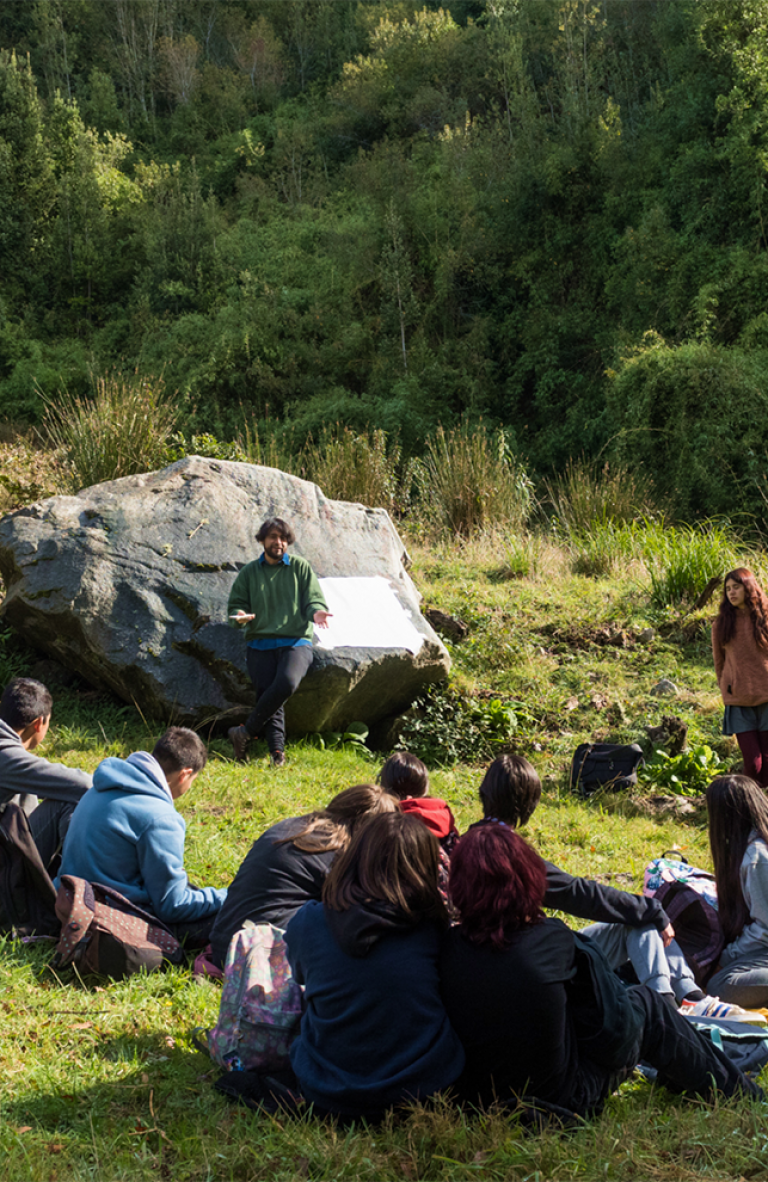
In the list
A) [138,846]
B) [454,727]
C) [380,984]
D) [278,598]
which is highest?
[380,984]

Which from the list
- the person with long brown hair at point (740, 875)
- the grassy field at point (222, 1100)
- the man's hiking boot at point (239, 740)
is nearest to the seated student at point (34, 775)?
the grassy field at point (222, 1100)

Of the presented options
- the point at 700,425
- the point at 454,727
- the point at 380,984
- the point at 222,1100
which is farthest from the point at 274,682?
the point at 700,425

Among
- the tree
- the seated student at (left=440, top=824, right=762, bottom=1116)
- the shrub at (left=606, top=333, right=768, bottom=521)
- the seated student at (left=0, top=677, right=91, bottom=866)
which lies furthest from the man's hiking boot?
the tree

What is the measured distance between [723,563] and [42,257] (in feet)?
82.9

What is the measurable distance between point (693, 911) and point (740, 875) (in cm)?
37

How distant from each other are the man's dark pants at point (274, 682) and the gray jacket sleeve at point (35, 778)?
2140 mm

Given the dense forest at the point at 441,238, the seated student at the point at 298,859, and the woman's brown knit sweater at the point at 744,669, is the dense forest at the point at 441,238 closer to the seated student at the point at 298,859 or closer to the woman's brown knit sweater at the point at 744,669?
the woman's brown knit sweater at the point at 744,669

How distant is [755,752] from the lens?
568cm

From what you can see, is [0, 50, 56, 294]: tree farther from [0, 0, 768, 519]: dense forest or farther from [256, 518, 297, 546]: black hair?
[256, 518, 297, 546]: black hair

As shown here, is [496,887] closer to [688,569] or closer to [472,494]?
[688,569]

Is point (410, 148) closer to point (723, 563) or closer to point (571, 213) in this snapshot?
point (571, 213)

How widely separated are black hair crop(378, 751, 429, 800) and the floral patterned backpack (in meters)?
1.04

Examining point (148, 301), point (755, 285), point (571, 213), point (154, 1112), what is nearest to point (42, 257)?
point (148, 301)

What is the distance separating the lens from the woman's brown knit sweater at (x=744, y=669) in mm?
5566
